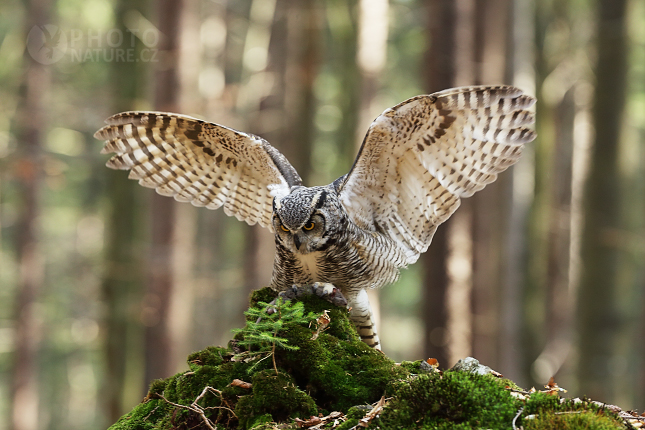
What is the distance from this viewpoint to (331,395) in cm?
296

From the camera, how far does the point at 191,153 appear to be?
4.71 m

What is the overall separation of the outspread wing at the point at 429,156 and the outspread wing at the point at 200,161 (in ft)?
2.17

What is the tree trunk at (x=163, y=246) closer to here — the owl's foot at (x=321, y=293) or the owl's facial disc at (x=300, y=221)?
the owl's facial disc at (x=300, y=221)

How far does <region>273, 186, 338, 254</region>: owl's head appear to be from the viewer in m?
3.91

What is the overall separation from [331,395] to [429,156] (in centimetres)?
191

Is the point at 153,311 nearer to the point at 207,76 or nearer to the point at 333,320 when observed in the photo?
the point at 333,320

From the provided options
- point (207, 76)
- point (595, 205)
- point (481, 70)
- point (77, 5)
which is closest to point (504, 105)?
point (595, 205)

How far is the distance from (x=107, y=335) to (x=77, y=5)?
1626 centimetres

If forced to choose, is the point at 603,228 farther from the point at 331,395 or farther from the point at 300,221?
the point at 331,395

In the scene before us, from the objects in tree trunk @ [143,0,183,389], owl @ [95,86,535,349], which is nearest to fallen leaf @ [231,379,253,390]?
owl @ [95,86,535,349]

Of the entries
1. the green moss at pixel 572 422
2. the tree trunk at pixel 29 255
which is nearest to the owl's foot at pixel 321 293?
the green moss at pixel 572 422

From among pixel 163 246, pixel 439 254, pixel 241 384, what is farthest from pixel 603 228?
pixel 241 384

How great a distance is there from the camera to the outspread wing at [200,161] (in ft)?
14.6

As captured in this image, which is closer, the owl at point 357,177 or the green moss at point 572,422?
the green moss at point 572,422
